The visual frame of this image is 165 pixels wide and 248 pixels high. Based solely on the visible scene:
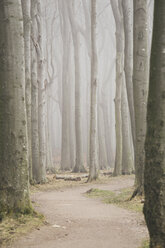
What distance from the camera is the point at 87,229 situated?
5.42 metres

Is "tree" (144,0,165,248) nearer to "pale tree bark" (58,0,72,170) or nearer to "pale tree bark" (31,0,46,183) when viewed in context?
"pale tree bark" (31,0,46,183)

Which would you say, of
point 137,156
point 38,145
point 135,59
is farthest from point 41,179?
point 135,59

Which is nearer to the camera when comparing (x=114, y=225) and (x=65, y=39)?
(x=114, y=225)

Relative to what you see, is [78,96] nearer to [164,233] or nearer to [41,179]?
[41,179]

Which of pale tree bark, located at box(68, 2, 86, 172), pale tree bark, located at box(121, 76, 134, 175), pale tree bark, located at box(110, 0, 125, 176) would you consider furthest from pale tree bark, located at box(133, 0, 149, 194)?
pale tree bark, located at box(68, 2, 86, 172)

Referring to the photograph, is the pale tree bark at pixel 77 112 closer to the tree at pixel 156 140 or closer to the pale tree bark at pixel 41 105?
the pale tree bark at pixel 41 105

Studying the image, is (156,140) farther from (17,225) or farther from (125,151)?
(125,151)

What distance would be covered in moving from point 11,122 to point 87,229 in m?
2.19

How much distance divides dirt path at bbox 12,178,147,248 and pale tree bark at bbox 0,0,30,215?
0.79 meters

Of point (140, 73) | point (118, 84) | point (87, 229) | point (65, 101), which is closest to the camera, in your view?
point (87, 229)

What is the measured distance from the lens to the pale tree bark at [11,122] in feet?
18.4

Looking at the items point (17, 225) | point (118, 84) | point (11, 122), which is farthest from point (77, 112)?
point (17, 225)

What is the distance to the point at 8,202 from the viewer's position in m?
5.56

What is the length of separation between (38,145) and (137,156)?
244 inches
